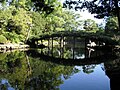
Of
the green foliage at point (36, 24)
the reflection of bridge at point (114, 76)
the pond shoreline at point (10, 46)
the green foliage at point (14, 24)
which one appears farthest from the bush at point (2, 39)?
the reflection of bridge at point (114, 76)

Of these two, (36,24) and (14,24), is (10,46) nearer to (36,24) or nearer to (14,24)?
(14,24)

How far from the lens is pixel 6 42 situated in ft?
134

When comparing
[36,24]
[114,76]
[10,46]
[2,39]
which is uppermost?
[114,76]

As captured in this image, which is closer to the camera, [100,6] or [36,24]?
[100,6]

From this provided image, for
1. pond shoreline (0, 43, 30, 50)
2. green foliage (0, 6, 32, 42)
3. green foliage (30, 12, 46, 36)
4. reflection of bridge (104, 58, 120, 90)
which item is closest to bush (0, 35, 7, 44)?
pond shoreline (0, 43, 30, 50)

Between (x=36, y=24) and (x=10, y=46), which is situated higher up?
(x=36, y=24)

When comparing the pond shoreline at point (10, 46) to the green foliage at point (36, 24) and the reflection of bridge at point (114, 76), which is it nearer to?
the green foliage at point (36, 24)

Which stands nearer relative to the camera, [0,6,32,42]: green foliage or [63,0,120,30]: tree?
[63,0,120,30]: tree

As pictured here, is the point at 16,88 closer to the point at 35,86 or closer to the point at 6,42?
the point at 35,86

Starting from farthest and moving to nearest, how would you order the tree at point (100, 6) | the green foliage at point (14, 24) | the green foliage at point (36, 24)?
the green foliage at point (36, 24)
the green foliage at point (14, 24)
the tree at point (100, 6)

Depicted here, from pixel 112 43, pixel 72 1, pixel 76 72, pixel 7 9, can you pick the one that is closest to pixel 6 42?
pixel 7 9

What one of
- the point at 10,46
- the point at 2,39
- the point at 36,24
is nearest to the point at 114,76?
the point at 10,46

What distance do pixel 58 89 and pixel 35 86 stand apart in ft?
3.51

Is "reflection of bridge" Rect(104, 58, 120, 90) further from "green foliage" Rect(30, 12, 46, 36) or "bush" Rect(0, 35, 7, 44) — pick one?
"green foliage" Rect(30, 12, 46, 36)
